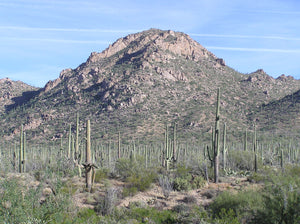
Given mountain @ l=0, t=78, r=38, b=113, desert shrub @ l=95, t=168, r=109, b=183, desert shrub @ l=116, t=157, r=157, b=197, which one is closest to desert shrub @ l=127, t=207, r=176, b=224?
desert shrub @ l=116, t=157, r=157, b=197

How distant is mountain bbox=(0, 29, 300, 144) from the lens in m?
56.5

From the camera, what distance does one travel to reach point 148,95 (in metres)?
64.6

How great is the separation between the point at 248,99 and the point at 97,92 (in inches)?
1384

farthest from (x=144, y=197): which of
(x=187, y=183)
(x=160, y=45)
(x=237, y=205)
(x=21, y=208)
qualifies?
(x=160, y=45)

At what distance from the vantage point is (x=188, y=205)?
1082cm

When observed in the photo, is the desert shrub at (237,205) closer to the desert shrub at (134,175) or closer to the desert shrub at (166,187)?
the desert shrub at (166,187)

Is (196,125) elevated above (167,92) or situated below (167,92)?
below

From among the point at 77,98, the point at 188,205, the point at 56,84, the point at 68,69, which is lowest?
the point at 188,205

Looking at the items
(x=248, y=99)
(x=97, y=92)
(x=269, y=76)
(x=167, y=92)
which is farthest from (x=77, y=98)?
(x=269, y=76)

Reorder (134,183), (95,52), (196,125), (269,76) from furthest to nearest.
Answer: (95,52) → (269,76) → (196,125) → (134,183)

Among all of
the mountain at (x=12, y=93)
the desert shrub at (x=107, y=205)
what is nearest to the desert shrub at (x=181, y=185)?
the desert shrub at (x=107, y=205)

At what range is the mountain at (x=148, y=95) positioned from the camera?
185 ft

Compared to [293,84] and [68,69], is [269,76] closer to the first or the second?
[293,84]

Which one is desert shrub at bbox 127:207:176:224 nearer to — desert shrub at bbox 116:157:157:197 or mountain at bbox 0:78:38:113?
desert shrub at bbox 116:157:157:197
